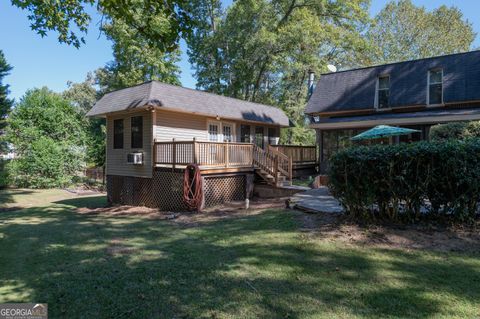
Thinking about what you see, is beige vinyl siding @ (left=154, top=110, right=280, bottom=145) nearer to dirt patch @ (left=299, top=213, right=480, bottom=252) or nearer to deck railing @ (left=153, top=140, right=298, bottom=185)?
deck railing @ (left=153, top=140, right=298, bottom=185)

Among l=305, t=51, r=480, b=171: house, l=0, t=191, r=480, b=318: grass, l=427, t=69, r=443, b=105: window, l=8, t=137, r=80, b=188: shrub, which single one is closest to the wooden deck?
l=305, t=51, r=480, b=171: house

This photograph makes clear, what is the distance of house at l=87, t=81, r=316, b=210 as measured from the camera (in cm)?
1096

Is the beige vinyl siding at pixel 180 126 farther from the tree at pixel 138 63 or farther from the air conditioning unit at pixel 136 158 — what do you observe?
the tree at pixel 138 63

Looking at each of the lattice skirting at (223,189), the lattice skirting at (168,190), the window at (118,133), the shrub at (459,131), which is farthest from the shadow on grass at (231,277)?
the window at (118,133)

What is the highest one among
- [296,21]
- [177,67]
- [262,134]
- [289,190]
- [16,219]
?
[296,21]

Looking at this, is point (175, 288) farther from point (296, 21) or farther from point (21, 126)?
point (296, 21)

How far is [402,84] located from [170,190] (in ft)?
40.2

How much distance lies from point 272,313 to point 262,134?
14261 millimetres

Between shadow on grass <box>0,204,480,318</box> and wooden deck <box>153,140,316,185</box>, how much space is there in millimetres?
4332

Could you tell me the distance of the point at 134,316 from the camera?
10.6 feet

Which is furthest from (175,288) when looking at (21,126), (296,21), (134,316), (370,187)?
(296,21)

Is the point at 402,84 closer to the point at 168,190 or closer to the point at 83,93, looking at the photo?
the point at 168,190

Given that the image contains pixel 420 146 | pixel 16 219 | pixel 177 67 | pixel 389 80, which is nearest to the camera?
pixel 420 146

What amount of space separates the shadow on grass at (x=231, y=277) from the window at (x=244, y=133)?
952 cm
